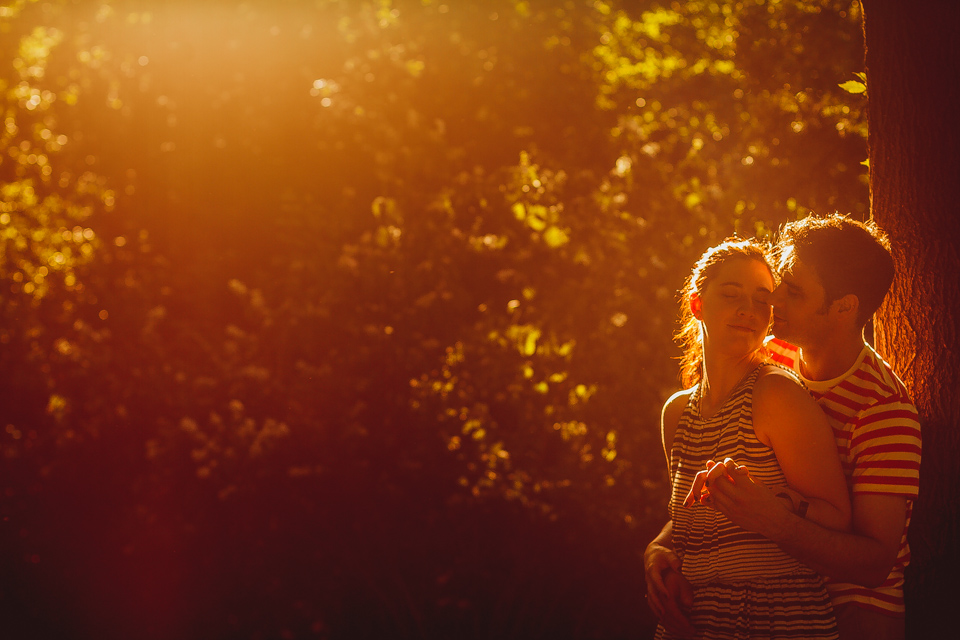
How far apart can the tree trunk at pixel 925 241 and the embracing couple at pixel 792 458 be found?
16cm

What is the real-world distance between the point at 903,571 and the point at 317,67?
5153mm

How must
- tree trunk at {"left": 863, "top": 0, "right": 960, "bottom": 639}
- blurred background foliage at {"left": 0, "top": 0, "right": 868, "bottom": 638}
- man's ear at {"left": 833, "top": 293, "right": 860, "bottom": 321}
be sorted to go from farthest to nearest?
blurred background foliage at {"left": 0, "top": 0, "right": 868, "bottom": 638} → tree trunk at {"left": 863, "top": 0, "right": 960, "bottom": 639} → man's ear at {"left": 833, "top": 293, "right": 860, "bottom": 321}

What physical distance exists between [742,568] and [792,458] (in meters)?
0.36

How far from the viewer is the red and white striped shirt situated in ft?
6.82

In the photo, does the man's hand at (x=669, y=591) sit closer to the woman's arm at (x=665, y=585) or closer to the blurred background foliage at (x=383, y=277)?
the woman's arm at (x=665, y=585)

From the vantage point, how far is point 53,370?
20.4ft

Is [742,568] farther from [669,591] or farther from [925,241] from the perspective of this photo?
[925,241]

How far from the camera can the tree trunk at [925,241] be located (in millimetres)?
2432

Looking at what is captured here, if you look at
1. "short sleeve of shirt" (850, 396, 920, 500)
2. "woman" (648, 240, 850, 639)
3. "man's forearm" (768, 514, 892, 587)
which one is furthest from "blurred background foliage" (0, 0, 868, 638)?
"man's forearm" (768, 514, 892, 587)

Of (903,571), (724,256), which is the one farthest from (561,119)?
(903,571)

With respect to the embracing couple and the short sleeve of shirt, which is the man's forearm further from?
the short sleeve of shirt

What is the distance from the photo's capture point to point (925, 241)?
2602 millimetres

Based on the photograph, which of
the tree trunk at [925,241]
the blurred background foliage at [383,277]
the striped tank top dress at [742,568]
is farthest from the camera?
the blurred background foliage at [383,277]

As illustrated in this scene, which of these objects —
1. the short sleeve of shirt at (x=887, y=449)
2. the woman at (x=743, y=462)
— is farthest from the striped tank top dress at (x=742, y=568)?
the short sleeve of shirt at (x=887, y=449)
